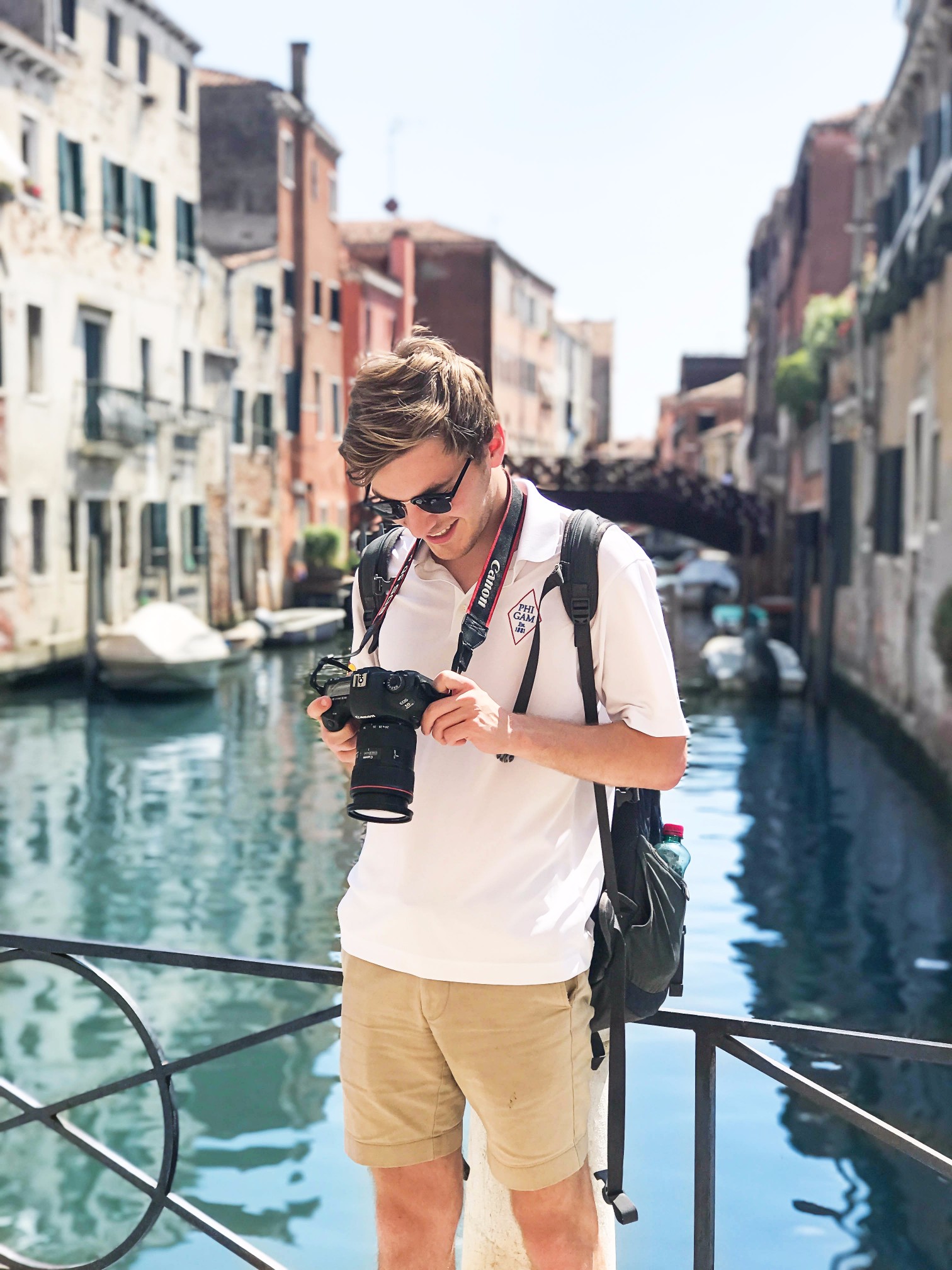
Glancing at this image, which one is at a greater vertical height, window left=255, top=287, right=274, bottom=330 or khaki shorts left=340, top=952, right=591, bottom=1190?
window left=255, top=287, right=274, bottom=330

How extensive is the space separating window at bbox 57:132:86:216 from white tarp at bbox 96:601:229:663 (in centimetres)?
526

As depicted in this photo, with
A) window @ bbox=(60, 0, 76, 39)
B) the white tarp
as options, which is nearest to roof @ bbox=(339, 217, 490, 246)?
window @ bbox=(60, 0, 76, 39)

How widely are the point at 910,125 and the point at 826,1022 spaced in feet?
33.5

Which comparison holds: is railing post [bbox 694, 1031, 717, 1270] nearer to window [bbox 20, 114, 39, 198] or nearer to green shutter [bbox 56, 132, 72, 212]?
Answer: window [bbox 20, 114, 39, 198]

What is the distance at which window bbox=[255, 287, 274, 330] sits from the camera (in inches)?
1009

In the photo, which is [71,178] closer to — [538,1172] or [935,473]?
[935,473]

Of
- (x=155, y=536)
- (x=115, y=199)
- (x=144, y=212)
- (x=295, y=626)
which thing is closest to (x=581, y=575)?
(x=115, y=199)

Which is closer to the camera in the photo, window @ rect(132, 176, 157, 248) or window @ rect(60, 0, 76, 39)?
window @ rect(60, 0, 76, 39)

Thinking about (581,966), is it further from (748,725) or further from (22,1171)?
(748,725)

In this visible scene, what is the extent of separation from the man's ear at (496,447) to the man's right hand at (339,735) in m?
0.33

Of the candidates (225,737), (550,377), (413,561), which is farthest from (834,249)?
(550,377)

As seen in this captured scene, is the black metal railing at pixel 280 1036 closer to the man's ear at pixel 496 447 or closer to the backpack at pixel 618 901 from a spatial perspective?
the backpack at pixel 618 901

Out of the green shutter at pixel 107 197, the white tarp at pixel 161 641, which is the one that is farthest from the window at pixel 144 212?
the white tarp at pixel 161 641

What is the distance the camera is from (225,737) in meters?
15.1
